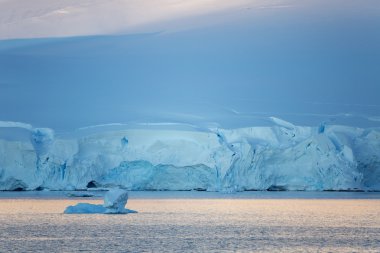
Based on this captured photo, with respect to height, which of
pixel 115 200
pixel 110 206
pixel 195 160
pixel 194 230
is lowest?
A: pixel 194 230

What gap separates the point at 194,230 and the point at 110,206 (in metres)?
7.37

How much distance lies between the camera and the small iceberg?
3216cm

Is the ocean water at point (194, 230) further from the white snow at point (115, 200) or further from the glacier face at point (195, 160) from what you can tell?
the glacier face at point (195, 160)

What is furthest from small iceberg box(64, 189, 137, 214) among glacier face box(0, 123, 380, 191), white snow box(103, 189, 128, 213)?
glacier face box(0, 123, 380, 191)

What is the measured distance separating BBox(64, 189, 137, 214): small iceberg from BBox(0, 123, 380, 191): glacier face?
13.4 m

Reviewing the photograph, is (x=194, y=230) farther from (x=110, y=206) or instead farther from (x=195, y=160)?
(x=195, y=160)

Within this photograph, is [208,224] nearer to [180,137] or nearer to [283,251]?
[283,251]

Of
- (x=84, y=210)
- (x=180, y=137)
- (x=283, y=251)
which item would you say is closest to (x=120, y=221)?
(x=84, y=210)

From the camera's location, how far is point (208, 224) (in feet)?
102

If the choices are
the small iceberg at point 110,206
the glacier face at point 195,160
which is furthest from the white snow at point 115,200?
the glacier face at point 195,160

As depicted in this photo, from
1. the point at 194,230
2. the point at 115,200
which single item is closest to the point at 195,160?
the point at 115,200

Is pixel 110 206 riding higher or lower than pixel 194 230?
higher

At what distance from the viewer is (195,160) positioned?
51812 millimetres

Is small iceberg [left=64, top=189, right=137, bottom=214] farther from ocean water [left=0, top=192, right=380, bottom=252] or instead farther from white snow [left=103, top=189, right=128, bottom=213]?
ocean water [left=0, top=192, right=380, bottom=252]
